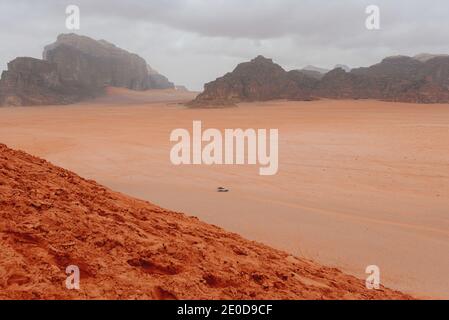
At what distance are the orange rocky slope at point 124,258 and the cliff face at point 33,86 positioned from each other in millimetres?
71163

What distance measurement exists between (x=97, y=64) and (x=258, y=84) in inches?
1913

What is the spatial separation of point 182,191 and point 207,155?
14.8ft

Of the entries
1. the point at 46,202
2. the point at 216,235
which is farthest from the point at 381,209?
the point at 46,202

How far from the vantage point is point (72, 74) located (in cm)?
8812

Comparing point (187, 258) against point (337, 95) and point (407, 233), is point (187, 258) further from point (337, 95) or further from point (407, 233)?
point (337, 95)

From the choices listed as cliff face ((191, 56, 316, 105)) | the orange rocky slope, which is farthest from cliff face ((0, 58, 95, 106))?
the orange rocky slope

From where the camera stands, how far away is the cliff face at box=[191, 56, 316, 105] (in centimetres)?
6047

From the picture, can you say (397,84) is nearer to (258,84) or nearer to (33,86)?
(258,84)

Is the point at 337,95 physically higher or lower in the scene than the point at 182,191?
higher

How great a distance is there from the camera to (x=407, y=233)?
19.7 ft

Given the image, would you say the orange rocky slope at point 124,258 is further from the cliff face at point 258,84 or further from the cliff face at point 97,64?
the cliff face at point 97,64

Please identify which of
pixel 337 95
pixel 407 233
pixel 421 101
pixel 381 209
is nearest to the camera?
pixel 407 233

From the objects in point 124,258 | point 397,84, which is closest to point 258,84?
point 397,84

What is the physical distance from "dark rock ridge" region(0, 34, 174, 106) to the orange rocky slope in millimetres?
71163
